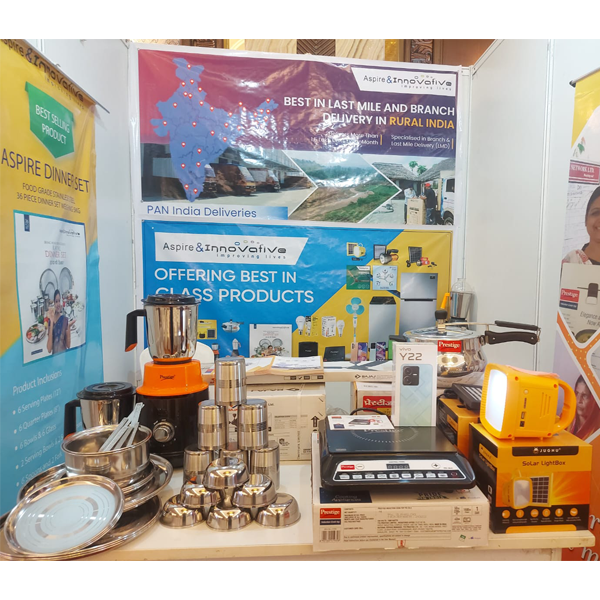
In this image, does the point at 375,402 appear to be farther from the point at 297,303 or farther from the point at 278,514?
the point at 297,303

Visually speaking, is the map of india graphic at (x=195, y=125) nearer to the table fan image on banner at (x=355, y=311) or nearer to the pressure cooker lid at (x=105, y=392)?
the table fan image on banner at (x=355, y=311)

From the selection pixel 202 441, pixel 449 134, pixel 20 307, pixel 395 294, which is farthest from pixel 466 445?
pixel 449 134

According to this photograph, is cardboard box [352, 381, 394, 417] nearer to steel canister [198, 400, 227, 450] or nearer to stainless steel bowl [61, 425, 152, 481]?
steel canister [198, 400, 227, 450]

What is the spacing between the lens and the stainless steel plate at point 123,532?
761mm

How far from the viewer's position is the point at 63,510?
85 cm

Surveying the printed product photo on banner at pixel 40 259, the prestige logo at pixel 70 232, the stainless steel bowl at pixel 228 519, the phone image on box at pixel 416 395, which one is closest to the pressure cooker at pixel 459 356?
the phone image on box at pixel 416 395

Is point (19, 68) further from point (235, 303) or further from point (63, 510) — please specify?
point (235, 303)

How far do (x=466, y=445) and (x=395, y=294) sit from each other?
5.70ft

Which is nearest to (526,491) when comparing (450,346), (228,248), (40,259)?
(450,346)

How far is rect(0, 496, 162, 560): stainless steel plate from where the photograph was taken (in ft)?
2.50

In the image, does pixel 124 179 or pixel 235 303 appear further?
pixel 235 303

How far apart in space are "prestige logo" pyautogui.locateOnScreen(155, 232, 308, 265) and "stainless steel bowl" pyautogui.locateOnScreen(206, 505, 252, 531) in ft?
5.92

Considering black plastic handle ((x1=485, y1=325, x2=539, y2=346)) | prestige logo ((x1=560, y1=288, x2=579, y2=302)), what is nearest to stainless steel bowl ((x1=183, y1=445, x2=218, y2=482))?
black plastic handle ((x1=485, y1=325, x2=539, y2=346))

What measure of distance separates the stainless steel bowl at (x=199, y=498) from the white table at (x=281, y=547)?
0.04 metres
